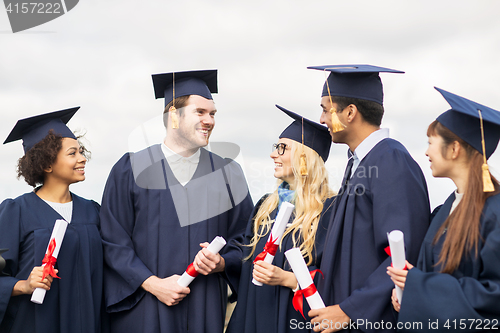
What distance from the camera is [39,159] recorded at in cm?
369

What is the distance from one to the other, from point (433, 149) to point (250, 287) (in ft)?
5.71

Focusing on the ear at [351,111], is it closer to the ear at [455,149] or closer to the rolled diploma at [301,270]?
the ear at [455,149]

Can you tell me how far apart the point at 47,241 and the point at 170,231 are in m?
0.90

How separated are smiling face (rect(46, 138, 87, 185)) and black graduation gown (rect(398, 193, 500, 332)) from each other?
2649 mm

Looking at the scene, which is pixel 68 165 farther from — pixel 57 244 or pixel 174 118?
pixel 174 118

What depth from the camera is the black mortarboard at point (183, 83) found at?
408 centimetres

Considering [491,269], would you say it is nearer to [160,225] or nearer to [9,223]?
[160,225]

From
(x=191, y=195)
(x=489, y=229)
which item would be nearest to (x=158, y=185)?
(x=191, y=195)

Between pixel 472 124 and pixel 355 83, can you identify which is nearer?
pixel 472 124

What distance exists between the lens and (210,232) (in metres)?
3.65

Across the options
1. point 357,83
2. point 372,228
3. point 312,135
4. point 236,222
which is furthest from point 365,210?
point 236,222

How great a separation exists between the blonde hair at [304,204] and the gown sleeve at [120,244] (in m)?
0.88

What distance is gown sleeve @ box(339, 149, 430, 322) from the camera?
268 cm

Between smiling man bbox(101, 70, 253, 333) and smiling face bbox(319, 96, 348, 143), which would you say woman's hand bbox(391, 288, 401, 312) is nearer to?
smiling face bbox(319, 96, 348, 143)
